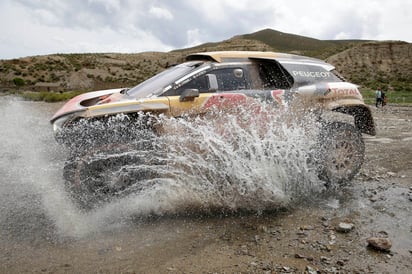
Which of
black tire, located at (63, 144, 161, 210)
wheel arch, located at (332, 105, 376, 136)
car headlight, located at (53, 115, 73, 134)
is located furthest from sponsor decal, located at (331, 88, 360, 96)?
car headlight, located at (53, 115, 73, 134)

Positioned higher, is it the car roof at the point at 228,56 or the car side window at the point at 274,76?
the car roof at the point at 228,56

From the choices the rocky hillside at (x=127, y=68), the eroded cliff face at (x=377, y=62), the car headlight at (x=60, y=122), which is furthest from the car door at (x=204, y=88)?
the eroded cliff face at (x=377, y=62)

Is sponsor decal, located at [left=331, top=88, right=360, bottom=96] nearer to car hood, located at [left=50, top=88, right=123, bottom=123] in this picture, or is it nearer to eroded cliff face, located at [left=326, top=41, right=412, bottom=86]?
car hood, located at [left=50, top=88, right=123, bottom=123]

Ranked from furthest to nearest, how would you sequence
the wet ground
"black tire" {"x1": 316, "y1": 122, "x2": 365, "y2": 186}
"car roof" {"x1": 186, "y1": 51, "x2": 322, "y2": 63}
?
1. "black tire" {"x1": 316, "y1": 122, "x2": 365, "y2": 186}
2. "car roof" {"x1": 186, "y1": 51, "x2": 322, "y2": 63}
3. the wet ground

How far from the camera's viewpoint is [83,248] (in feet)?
11.4

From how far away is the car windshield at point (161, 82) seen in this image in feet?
15.3

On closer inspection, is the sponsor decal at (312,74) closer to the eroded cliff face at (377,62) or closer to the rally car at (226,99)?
the rally car at (226,99)

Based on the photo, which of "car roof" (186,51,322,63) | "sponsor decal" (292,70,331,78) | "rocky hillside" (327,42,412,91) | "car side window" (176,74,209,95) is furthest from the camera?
"rocky hillside" (327,42,412,91)

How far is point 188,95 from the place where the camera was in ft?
14.4

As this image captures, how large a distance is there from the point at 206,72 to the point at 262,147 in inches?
49.1

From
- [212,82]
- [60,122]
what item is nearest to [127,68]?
[212,82]

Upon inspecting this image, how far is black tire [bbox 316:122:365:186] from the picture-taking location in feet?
17.1

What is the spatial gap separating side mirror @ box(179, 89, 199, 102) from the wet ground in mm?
1410

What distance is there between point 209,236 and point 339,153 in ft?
8.83
